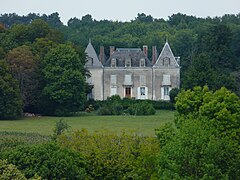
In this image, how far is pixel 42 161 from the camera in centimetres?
2500

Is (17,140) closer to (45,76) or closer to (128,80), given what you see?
(45,76)

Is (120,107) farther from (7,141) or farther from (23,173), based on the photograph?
(23,173)

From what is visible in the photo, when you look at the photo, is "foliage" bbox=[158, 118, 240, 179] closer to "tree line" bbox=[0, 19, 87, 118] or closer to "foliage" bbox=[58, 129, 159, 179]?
"foliage" bbox=[58, 129, 159, 179]

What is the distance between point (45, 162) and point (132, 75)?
180ft

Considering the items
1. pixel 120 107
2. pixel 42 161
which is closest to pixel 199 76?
pixel 120 107

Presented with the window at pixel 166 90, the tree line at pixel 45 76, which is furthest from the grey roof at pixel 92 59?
the tree line at pixel 45 76

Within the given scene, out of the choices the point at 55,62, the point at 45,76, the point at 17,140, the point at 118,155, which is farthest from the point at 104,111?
the point at 118,155

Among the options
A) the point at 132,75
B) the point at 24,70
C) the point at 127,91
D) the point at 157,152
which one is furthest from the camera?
the point at 127,91

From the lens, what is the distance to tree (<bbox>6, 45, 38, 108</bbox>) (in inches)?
2391

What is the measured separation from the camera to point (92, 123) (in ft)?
174

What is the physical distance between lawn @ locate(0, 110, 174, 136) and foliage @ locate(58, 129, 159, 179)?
15274 mm

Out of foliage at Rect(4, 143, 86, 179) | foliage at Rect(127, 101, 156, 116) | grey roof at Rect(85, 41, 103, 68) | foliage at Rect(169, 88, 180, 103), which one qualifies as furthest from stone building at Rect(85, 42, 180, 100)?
foliage at Rect(4, 143, 86, 179)

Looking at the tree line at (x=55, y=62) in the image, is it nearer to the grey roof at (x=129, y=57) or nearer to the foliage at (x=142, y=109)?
the foliage at (x=142, y=109)

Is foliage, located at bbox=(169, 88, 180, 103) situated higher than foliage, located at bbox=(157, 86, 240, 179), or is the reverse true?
foliage, located at bbox=(169, 88, 180, 103)
